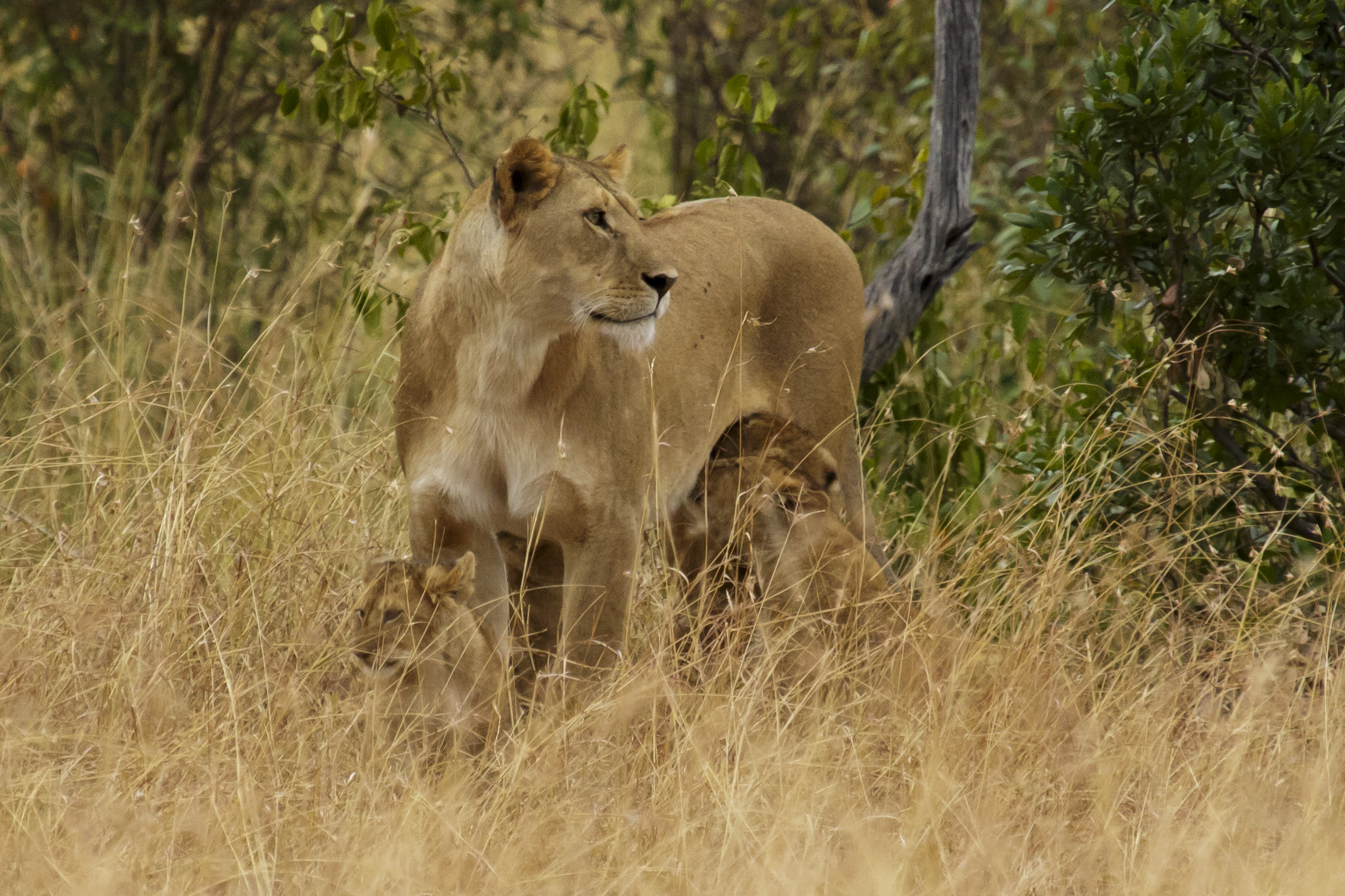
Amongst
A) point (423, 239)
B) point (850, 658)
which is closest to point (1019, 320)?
point (850, 658)

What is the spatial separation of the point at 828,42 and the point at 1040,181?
169 inches

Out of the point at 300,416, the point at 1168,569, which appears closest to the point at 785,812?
the point at 1168,569

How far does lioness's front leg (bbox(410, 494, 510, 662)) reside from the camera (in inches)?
141

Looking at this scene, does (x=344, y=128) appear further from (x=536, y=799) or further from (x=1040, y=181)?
(x=536, y=799)

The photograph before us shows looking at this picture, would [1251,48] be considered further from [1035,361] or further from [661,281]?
[661,281]

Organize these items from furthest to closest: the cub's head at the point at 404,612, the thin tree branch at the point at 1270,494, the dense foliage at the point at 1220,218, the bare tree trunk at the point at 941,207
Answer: the bare tree trunk at the point at 941,207, the thin tree branch at the point at 1270,494, the dense foliage at the point at 1220,218, the cub's head at the point at 404,612

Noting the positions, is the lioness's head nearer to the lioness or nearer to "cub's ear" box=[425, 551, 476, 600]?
the lioness

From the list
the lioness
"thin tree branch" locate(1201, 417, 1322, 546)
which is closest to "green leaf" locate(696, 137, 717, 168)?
the lioness

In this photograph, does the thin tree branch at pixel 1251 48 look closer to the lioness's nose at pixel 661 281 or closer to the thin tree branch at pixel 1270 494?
the thin tree branch at pixel 1270 494

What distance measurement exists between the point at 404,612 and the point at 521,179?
1013mm

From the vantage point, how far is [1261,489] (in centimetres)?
427

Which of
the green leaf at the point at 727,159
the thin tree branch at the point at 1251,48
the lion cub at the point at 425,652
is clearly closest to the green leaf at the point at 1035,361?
the thin tree branch at the point at 1251,48

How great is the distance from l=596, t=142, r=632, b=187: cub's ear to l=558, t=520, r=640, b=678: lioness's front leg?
0.92 m

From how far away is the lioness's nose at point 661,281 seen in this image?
11.3 feet
